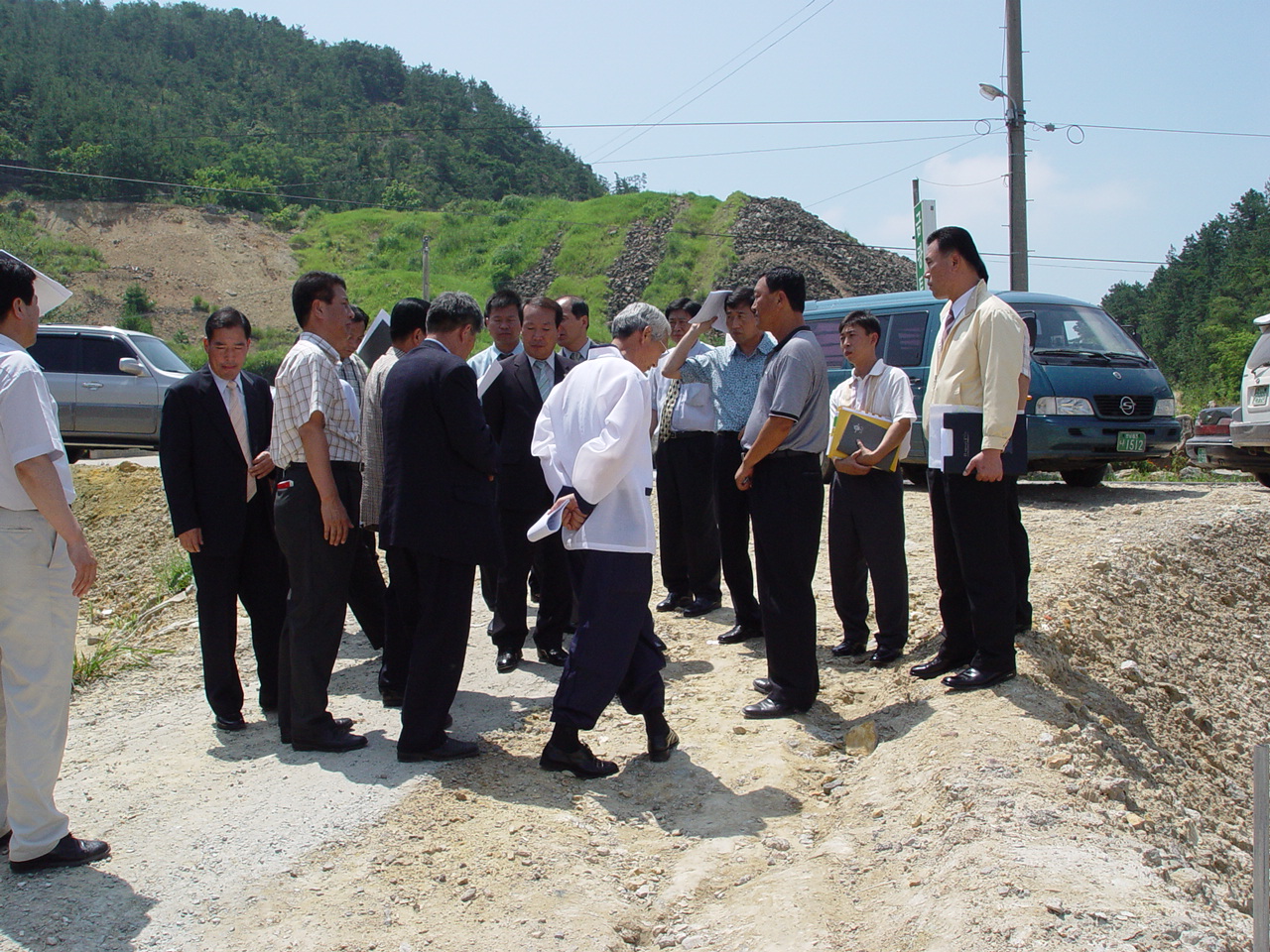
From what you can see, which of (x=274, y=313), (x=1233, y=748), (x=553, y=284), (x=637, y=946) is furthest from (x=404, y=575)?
(x=274, y=313)

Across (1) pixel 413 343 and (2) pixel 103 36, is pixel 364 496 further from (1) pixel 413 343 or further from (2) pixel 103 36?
(2) pixel 103 36

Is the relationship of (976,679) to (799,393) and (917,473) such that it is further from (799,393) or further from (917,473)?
(917,473)

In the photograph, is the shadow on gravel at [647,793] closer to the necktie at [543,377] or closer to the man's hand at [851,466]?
the man's hand at [851,466]

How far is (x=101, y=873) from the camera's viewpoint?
10.9ft

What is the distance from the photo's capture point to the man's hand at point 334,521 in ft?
13.6

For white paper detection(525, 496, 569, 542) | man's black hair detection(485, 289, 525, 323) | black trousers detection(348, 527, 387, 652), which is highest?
man's black hair detection(485, 289, 525, 323)

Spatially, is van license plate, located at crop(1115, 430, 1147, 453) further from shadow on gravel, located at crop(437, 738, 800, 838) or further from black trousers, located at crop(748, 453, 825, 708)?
shadow on gravel, located at crop(437, 738, 800, 838)

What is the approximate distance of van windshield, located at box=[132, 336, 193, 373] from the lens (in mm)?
13836

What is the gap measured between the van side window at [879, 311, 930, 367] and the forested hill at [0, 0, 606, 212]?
201ft

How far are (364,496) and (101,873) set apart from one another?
2072 mm

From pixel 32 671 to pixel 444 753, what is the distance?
1.62 m

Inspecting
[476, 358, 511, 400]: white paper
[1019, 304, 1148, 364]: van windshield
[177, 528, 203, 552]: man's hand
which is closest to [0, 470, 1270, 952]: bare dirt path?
[177, 528, 203, 552]: man's hand

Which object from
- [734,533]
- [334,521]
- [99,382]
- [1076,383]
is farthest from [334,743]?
[99,382]

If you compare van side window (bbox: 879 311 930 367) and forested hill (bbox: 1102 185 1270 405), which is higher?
forested hill (bbox: 1102 185 1270 405)
